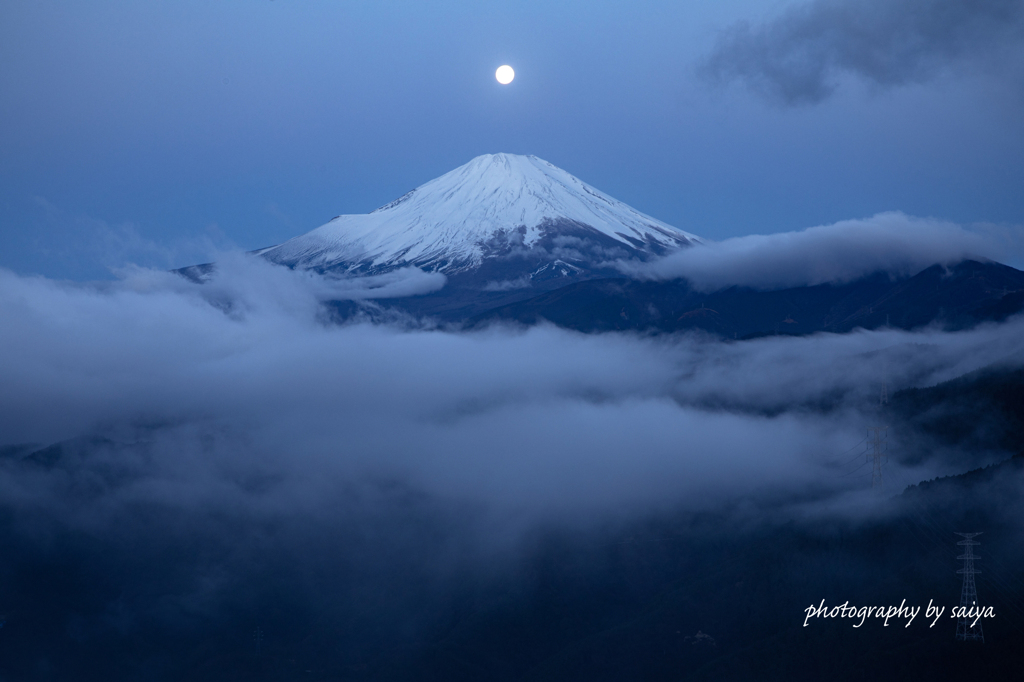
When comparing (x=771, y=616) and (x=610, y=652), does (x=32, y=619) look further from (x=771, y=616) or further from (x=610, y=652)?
(x=771, y=616)

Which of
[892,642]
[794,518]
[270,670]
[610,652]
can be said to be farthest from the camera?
[270,670]

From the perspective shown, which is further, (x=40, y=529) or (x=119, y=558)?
(x=40, y=529)

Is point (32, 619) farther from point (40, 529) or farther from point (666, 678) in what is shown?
point (666, 678)

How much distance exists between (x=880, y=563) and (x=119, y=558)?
148451 millimetres

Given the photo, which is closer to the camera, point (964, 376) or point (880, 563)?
point (880, 563)

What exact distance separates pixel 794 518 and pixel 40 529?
159 metres

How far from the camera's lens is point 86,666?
15288cm

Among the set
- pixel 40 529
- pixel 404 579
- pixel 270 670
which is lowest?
pixel 270 670

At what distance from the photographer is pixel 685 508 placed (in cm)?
15412

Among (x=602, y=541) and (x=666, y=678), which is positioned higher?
(x=602, y=541)

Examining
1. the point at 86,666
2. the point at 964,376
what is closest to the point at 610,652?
the point at 964,376

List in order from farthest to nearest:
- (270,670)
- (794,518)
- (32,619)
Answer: (32,619) → (270,670) → (794,518)

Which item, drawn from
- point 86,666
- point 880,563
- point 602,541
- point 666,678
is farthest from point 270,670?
point 880,563

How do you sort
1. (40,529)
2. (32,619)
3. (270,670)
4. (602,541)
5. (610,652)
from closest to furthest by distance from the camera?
(610,652) → (270,670) → (602,541) → (32,619) → (40,529)
